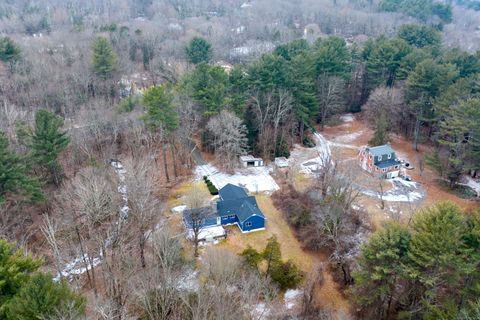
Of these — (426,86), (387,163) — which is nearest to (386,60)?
(426,86)

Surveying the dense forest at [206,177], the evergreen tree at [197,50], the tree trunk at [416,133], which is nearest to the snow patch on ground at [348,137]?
the dense forest at [206,177]

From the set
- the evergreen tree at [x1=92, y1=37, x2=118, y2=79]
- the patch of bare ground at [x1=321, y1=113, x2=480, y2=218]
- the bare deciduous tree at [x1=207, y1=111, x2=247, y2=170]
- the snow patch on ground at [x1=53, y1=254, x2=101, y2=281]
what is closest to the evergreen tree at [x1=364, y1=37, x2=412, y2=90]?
the patch of bare ground at [x1=321, y1=113, x2=480, y2=218]

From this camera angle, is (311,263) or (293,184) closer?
(311,263)

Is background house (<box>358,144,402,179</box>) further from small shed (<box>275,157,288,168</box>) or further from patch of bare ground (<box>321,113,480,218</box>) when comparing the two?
small shed (<box>275,157,288,168</box>)

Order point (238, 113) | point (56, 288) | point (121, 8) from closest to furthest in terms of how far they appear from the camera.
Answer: point (56, 288) < point (238, 113) < point (121, 8)

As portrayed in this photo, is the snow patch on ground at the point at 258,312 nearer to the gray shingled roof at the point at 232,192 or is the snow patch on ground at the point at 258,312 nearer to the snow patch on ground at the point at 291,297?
the snow patch on ground at the point at 291,297

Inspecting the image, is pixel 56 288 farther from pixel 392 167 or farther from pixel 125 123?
pixel 392 167

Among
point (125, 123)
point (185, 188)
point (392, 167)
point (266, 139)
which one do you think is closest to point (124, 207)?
point (185, 188)

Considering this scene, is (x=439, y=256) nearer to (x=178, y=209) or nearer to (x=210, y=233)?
(x=210, y=233)
